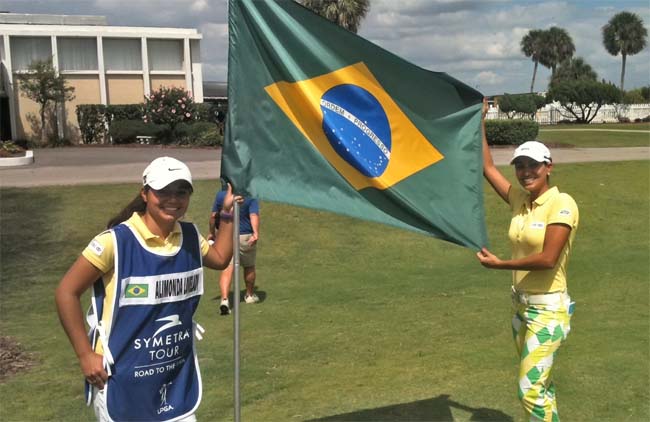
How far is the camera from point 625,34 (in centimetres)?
8644

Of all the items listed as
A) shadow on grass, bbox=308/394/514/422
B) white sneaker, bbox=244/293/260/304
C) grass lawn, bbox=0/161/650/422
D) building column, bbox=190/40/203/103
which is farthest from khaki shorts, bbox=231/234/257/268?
building column, bbox=190/40/203/103

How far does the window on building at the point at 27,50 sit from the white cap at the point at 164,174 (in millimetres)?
35983

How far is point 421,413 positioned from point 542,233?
1.78 metres

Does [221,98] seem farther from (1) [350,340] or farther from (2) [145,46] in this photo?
(1) [350,340]

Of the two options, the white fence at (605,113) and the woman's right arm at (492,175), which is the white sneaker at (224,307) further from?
the white fence at (605,113)

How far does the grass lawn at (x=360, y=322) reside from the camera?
17.4 ft

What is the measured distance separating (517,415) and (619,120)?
203 feet

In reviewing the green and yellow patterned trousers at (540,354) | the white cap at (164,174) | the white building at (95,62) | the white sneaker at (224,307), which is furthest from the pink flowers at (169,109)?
the white cap at (164,174)

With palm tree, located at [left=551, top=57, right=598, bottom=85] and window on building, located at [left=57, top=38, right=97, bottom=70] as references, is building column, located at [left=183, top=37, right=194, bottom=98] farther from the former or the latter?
palm tree, located at [left=551, top=57, right=598, bottom=85]

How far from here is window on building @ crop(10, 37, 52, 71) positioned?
35969 mm

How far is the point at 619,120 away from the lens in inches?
2402

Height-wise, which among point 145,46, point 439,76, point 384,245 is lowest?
point 384,245

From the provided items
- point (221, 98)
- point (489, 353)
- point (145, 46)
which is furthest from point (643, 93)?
point (489, 353)

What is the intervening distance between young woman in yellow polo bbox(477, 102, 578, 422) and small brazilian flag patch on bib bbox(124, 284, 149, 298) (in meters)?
2.04
